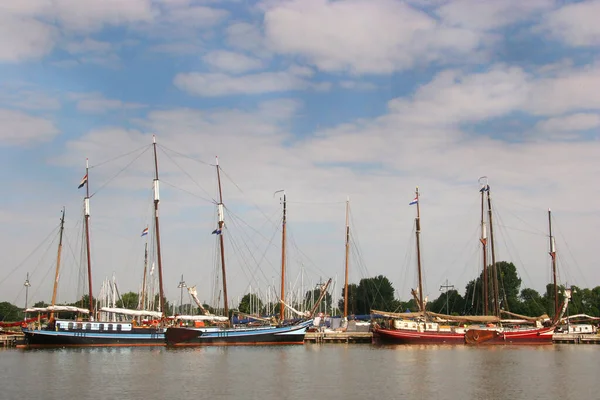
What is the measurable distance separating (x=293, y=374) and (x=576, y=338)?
75.0 meters

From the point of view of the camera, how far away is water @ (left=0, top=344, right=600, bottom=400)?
2063 inches

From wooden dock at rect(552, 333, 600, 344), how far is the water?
96.7 ft

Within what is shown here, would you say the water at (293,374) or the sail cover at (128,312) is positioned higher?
the sail cover at (128,312)

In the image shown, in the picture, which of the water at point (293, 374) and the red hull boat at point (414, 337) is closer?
the water at point (293, 374)

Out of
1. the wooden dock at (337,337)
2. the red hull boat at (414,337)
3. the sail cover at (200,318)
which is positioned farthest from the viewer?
the wooden dock at (337,337)

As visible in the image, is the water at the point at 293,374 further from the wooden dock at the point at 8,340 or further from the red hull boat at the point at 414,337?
the red hull boat at the point at 414,337

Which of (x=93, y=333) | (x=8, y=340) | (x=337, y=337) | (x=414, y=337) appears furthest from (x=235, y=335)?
(x=8, y=340)

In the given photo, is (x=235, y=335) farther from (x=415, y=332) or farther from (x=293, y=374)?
(x=293, y=374)

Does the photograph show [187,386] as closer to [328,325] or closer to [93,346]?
[93,346]

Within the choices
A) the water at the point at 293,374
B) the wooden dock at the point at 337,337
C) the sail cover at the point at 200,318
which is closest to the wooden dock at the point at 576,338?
the water at the point at 293,374

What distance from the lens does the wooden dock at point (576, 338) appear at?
120m

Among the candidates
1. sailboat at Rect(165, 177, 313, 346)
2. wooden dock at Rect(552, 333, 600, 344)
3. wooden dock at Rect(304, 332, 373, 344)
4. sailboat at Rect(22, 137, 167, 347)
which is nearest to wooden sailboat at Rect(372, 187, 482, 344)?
wooden dock at Rect(304, 332, 373, 344)

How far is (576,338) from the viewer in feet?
393

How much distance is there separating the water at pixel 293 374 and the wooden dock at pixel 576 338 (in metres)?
29.5
